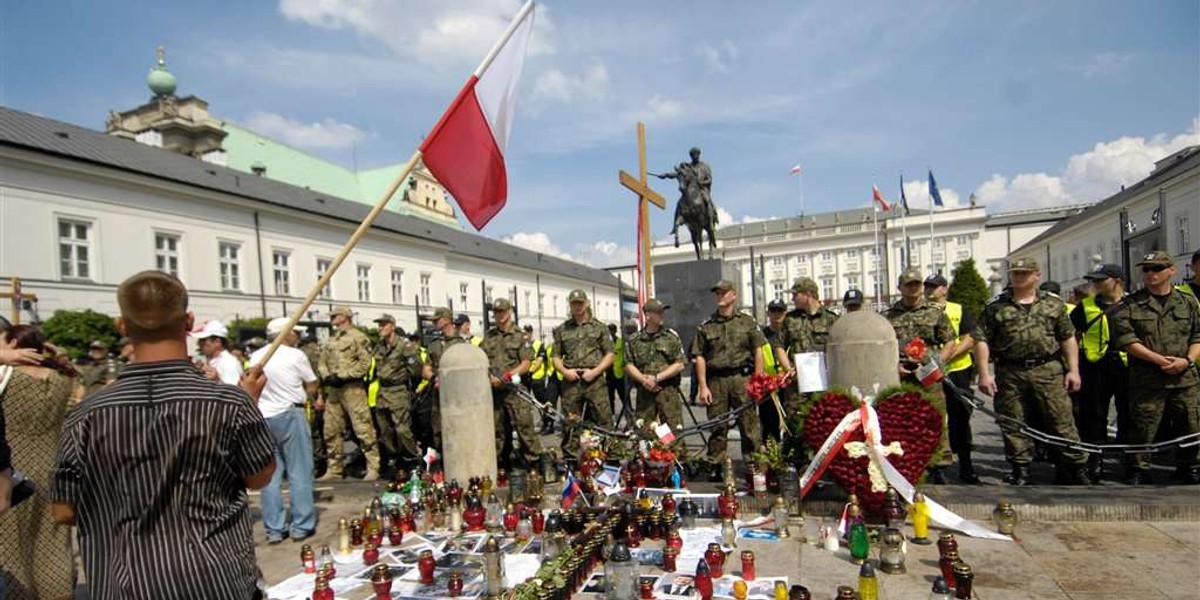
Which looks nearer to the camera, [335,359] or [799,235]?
[335,359]

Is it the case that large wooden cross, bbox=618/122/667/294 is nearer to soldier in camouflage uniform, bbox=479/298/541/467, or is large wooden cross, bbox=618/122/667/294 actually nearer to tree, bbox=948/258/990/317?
soldier in camouflage uniform, bbox=479/298/541/467

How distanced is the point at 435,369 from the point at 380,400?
741mm

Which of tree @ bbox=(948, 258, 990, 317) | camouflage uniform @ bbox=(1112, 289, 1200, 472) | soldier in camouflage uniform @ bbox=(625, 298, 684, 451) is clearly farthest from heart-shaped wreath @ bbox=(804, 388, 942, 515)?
tree @ bbox=(948, 258, 990, 317)

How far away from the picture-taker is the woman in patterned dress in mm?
3602

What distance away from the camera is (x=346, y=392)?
26.1 ft

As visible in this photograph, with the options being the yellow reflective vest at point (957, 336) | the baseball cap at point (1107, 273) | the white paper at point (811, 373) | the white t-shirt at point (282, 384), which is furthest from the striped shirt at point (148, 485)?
the baseball cap at point (1107, 273)

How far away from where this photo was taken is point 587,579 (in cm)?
427

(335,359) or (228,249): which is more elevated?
(228,249)

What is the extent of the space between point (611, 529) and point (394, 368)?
425 cm

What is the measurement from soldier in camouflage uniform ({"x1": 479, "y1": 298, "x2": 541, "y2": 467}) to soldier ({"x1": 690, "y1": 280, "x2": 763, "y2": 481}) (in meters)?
1.96

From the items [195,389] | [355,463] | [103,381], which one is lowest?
[355,463]

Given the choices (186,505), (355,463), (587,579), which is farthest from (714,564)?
(355,463)

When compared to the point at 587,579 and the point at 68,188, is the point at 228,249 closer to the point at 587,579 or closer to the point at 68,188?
the point at 68,188

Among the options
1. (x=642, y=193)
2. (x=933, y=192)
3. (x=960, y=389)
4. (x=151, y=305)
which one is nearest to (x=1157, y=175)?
(x=933, y=192)
